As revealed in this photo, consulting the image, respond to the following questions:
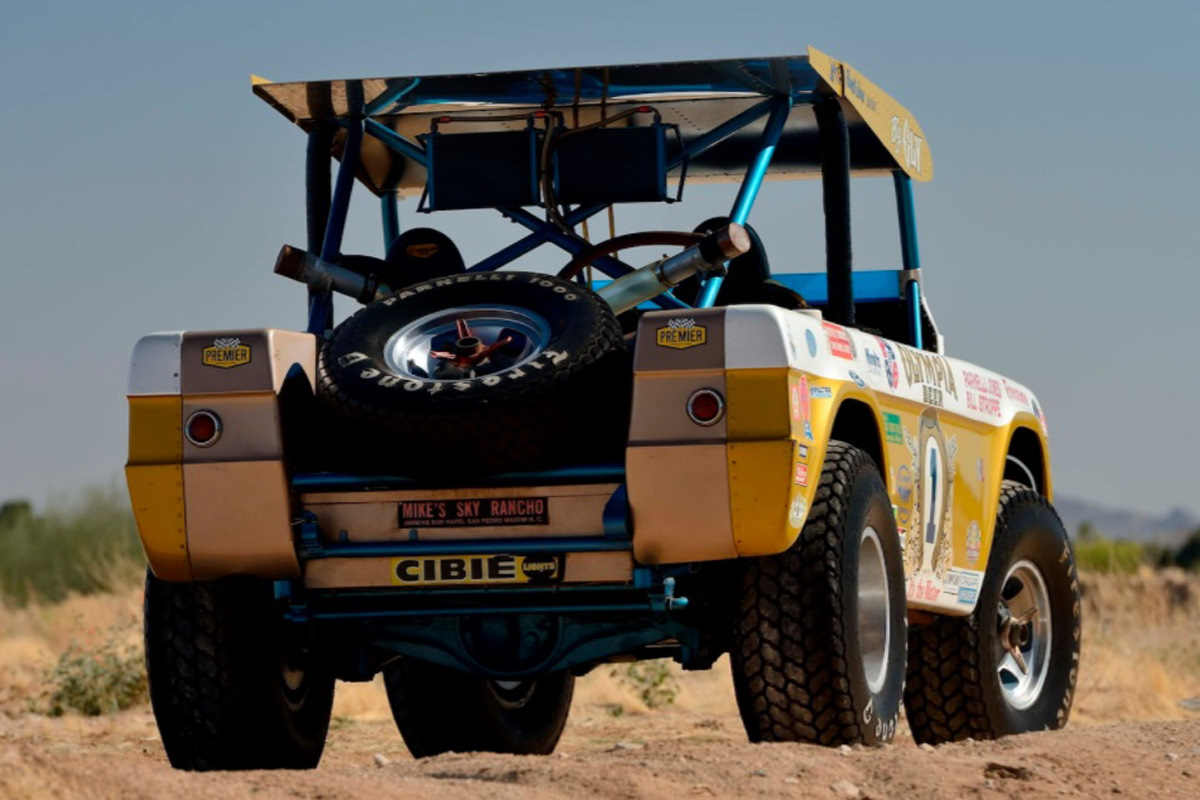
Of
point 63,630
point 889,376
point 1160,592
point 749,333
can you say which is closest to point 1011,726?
point 889,376

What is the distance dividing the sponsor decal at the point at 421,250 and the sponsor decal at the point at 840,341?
1852 millimetres

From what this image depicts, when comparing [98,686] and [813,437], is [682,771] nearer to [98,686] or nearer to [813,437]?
[813,437]

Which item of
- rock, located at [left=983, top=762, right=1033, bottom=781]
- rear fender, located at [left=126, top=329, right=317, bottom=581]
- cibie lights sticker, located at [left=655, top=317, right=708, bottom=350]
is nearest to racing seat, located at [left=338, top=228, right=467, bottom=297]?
rear fender, located at [left=126, top=329, right=317, bottom=581]

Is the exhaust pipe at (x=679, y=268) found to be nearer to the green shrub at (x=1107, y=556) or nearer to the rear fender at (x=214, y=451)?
the rear fender at (x=214, y=451)

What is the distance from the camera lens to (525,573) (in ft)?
24.4

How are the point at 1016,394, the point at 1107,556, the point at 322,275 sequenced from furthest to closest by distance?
1. the point at 1107,556
2. the point at 1016,394
3. the point at 322,275

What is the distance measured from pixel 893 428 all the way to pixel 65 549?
24476 mm

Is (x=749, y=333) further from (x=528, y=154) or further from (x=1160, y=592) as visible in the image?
(x=1160, y=592)

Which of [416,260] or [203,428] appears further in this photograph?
[416,260]

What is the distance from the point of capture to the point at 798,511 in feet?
23.7

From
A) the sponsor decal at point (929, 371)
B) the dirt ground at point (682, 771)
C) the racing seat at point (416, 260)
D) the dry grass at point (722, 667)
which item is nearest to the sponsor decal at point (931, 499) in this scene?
the sponsor decal at point (929, 371)

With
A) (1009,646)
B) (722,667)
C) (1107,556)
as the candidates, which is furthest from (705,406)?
(1107,556)

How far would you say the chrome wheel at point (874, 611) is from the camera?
26.2 ft

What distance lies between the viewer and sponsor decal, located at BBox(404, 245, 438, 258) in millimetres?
9023
